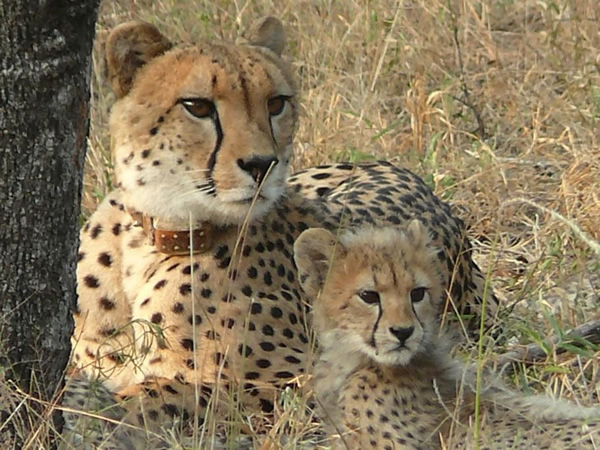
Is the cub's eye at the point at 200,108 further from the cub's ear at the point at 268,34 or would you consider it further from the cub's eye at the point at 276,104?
the cub's ear at the point at 268,34

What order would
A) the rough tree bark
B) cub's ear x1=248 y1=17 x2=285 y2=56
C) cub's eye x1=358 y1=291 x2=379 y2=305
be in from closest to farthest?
1. the rough tree bark
2. cub's eye x1=358 y1=291 x2=379 y2=305
3. cub's ear x1=248 y1=17 x2=285 y2=56

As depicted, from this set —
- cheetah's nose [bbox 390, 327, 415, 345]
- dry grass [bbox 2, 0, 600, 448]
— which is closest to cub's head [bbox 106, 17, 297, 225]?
cheetah's nose [bbox 390, 327, 415, 345]

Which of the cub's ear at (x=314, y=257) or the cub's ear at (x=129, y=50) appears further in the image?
the cub's ear at (x=129, y=50)

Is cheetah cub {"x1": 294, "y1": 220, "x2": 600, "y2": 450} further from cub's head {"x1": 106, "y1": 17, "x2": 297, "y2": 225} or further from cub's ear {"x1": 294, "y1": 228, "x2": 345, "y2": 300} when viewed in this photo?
cub's head {"x1": 106, "y1": 17, "x2": 297, "y2": 225}

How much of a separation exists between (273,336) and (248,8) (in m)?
2.77

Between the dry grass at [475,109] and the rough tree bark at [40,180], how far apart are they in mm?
1288

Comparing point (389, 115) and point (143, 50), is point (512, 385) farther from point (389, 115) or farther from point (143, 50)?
point (389, 115)

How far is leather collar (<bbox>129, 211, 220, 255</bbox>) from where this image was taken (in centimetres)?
364

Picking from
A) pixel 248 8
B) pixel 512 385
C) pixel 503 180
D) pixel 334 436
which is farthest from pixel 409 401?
pixel 248 8

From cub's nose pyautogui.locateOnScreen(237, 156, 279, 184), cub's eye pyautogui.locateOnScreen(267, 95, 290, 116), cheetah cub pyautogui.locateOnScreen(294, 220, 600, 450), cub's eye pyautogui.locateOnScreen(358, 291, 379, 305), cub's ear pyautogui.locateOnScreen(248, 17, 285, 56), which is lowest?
cheetah cub pyautogui.locateOnScreen(294, 220, 600, 450)

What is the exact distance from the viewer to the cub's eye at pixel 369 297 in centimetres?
305

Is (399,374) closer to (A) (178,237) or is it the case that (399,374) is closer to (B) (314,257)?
(B) (314,257)

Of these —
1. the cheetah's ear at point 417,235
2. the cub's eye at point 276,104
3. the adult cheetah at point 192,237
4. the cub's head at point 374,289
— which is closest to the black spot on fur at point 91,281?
the adult cheetah at point 192,237

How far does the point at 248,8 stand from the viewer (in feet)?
20.1
